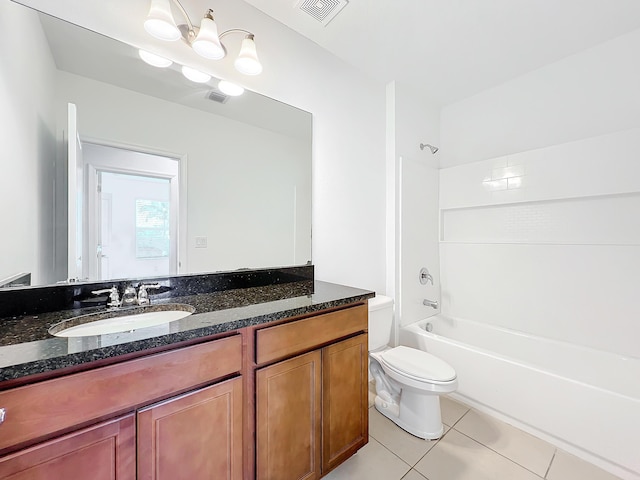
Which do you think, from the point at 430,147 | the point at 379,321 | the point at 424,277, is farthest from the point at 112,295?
the point at 430,147

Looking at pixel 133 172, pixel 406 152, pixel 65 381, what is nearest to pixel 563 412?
pixel 406 152

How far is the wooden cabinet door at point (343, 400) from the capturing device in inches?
48.3

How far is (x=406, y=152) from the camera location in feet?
7.94

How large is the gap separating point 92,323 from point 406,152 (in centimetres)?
239

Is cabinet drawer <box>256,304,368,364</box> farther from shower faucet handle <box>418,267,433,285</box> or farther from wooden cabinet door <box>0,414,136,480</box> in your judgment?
shower faucet handle <box>418,267,433,285</box>

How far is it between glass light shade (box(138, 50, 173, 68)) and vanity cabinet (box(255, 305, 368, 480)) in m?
1.32

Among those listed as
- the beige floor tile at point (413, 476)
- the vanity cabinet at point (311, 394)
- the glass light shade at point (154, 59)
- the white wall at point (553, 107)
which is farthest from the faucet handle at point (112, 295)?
the white wall at point (553, 107)

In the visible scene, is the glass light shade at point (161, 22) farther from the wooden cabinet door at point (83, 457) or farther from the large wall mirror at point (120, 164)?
the wooden cabinet door at point (83, 457)

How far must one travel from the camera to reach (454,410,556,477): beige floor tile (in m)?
1.47

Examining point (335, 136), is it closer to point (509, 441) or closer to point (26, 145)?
point (26, 145)

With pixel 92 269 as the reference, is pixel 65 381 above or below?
below

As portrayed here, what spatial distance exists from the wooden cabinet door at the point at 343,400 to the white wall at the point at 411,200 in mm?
1021

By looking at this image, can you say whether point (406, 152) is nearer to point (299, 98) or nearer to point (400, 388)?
point (299, 98)

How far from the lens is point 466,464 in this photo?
1455 millimetres
